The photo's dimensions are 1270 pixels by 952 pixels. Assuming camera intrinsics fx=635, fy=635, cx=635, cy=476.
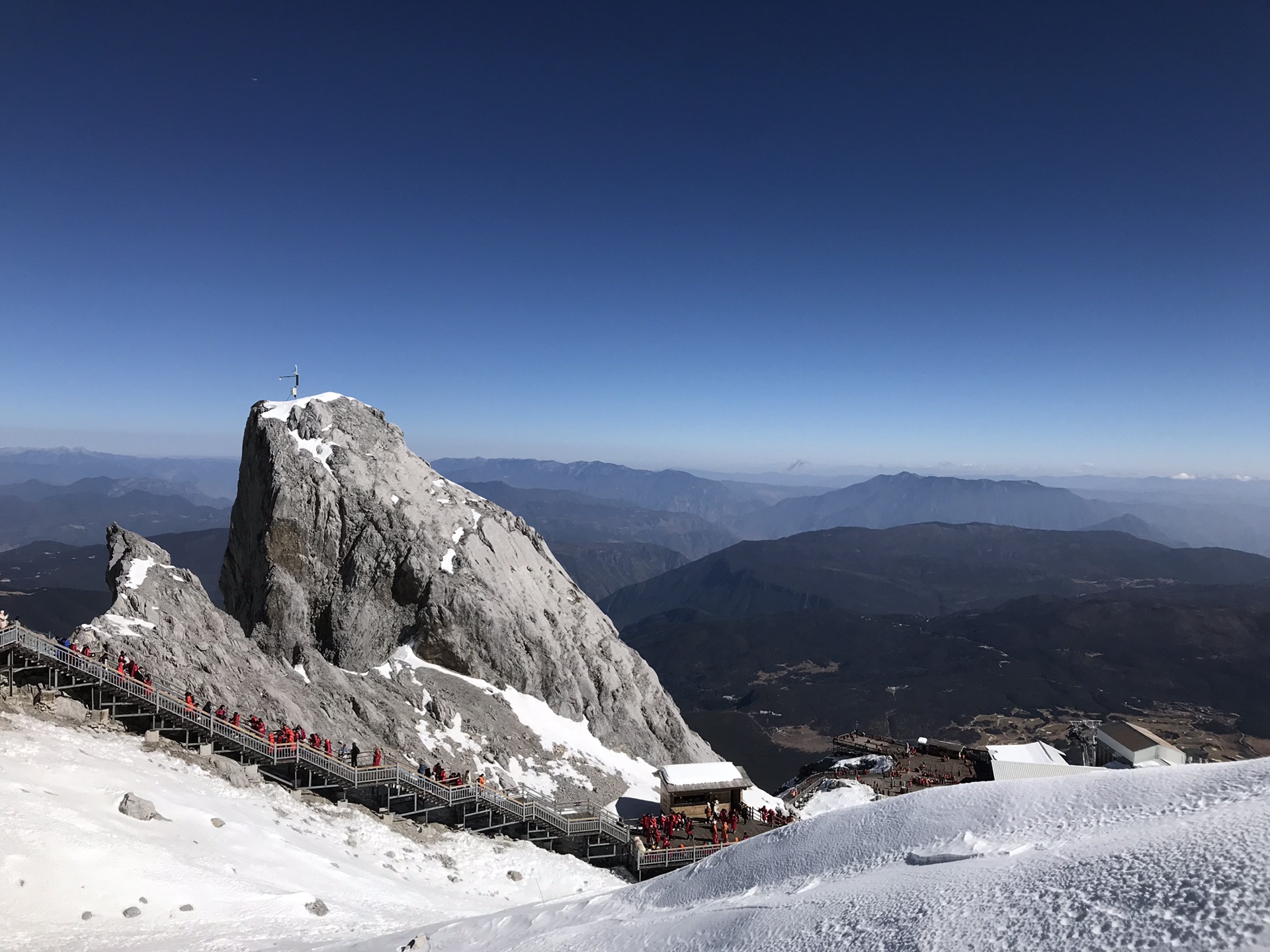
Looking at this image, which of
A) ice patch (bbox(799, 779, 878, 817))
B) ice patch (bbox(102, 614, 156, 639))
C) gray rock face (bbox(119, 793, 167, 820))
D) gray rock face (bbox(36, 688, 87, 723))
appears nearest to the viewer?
gray rock face (bbox(119, 793, 167, 820))

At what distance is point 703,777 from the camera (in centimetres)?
3297

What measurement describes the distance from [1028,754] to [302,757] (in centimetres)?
4767

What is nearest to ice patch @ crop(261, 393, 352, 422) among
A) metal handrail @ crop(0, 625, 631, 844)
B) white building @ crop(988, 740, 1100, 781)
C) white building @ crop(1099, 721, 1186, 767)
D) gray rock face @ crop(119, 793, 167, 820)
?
metal handrail @ crop(0, 625, 631, 844)

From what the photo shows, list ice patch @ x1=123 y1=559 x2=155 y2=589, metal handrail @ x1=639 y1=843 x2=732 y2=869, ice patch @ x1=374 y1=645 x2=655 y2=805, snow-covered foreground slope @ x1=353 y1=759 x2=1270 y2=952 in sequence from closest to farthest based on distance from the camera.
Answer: snow-covered foreground slope @ x1=353 y1=759 x2=1270 y2=952 < metal handrail @ x1=639 y1=843 x2=732 y2=869 < ice patch @ x1=123 y1=559 x2=155 y2=589 < ice patch @ x1=374 y1=645 x2=655 y2=805

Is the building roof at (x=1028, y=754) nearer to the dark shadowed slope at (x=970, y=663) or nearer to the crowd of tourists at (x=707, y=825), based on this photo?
the crowd of tourists at (x=707, y=825)

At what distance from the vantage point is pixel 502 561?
165ft

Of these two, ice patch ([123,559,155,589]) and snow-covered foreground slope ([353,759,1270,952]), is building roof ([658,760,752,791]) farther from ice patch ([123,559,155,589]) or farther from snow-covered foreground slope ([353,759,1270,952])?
ice patch ([123,559,155,589])

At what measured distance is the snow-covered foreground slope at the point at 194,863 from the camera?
13.4 meters

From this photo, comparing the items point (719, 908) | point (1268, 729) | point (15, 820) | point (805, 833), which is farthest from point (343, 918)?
point (1268, 729)

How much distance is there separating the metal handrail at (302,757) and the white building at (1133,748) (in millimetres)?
37148

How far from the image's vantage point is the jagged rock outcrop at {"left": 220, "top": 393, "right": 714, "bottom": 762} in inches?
1663

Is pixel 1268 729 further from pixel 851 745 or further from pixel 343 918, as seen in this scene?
pixel 343 918

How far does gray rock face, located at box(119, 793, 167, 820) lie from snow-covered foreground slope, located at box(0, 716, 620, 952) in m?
0.26

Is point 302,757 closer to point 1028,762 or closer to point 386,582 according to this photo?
point 386,582
